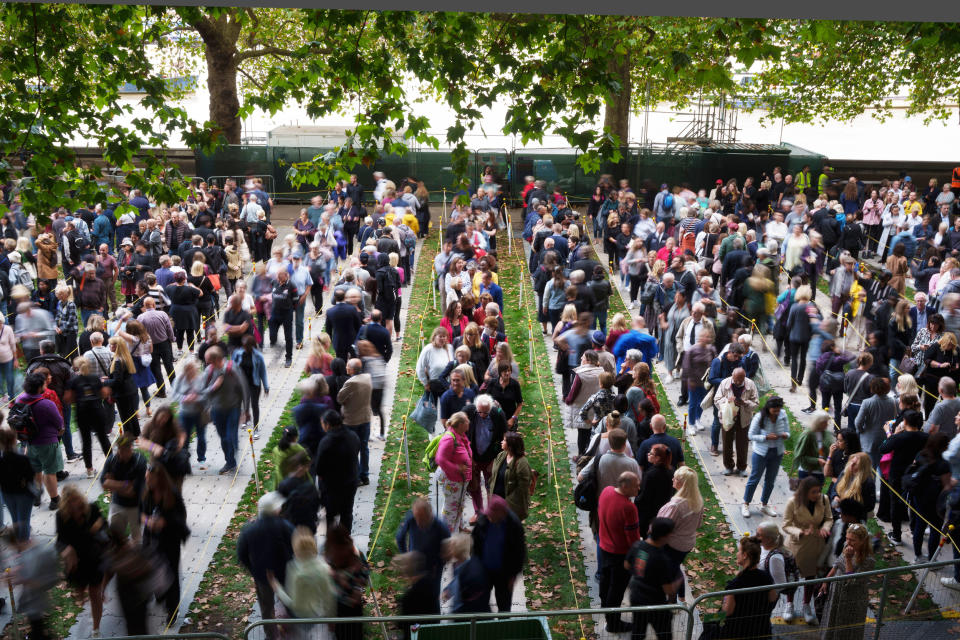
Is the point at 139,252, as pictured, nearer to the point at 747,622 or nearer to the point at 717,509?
the point at 717,509

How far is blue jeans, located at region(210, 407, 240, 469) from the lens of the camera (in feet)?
32.8

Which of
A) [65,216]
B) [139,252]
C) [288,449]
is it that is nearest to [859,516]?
[288,449]

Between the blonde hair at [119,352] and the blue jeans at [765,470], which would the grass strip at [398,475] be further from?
the blue jeans at [765,470]

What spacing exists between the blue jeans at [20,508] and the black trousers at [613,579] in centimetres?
529

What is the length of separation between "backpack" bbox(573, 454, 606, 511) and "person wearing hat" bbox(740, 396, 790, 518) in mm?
2044

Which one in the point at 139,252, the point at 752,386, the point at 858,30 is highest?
the point at 858,30

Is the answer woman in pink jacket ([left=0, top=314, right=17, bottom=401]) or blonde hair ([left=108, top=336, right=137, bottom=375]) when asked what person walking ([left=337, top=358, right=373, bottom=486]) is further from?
woman in pink jacket ([left=0, top=314, right=17, bottom=401])

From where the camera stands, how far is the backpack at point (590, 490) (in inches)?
311

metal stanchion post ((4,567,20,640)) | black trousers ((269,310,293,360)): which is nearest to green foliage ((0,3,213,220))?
metal stanchion post ((4,567,20,640))

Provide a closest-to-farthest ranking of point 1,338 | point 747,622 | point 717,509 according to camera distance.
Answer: point 747,622
point 717,509
point 1,338

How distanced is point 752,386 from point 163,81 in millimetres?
6898

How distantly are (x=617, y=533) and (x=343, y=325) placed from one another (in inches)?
216

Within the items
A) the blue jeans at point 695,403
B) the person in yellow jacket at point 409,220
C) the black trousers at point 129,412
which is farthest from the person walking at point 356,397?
the person in yellow jacket at point 409,220

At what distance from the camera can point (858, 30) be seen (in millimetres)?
17562
